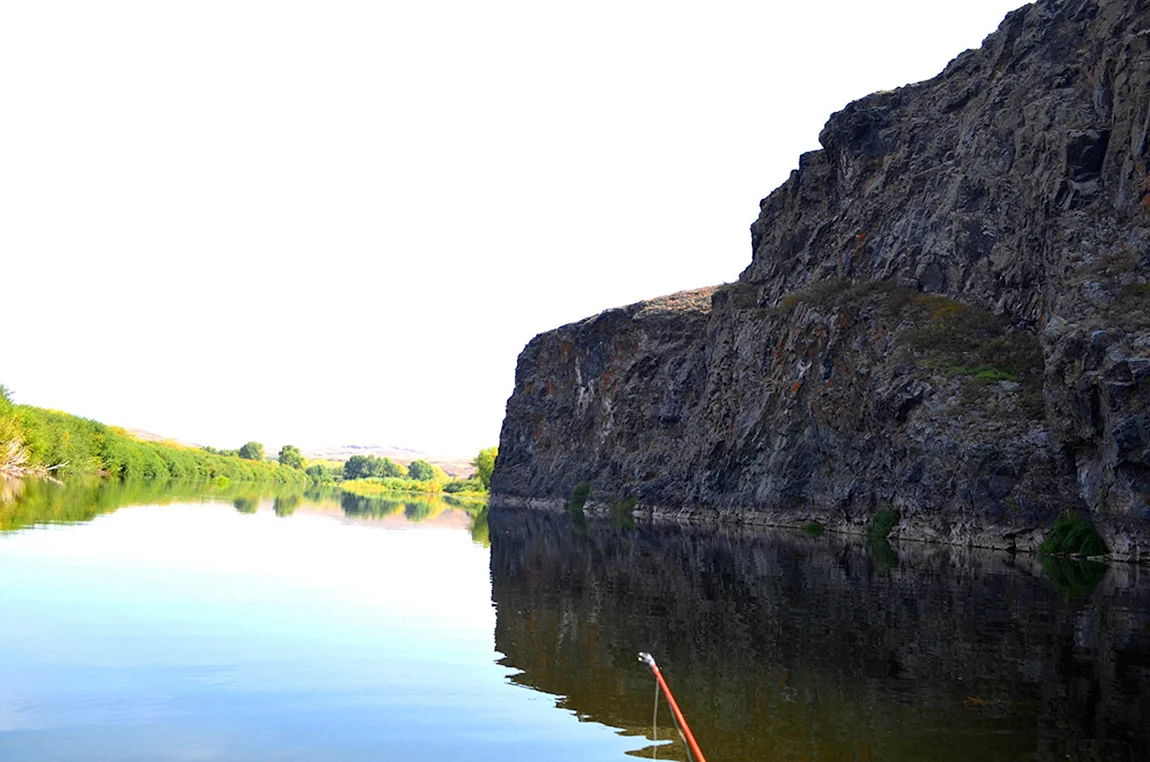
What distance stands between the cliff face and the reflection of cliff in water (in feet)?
52.1

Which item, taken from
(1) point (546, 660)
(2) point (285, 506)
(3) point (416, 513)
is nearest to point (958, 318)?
(1) point (546, 660)

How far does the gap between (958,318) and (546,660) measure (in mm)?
59358

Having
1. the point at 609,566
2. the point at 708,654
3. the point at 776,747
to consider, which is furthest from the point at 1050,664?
the point at 609,566

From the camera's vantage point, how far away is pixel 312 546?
1881 inches

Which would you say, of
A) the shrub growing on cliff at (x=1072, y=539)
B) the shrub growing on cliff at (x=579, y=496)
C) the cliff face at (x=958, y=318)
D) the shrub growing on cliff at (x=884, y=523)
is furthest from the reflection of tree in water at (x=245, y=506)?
the shrub growing on cliff at (x=1072, y=539)

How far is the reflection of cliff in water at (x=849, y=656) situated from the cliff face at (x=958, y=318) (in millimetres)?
15876

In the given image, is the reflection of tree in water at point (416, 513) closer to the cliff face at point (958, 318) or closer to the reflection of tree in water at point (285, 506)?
the reflection of tree in water at point (285, 506)

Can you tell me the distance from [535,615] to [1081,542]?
36833 mm

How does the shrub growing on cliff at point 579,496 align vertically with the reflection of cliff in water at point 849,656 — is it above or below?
above

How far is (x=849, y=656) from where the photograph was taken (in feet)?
62.4

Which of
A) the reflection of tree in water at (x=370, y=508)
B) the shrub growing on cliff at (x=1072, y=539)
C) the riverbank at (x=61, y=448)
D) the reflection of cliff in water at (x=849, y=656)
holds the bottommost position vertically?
the reflection of tree in water at (x=370, y=508)

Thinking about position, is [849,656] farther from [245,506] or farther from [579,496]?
[579,496]

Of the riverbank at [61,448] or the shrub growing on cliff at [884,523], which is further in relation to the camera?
the riverbank at [61,448]

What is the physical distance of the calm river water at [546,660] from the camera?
12539mm
